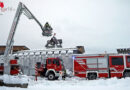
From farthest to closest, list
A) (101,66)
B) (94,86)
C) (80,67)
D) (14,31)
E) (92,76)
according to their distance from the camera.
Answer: (80,67), (101,66), (92,76), (14,31), (94,86)

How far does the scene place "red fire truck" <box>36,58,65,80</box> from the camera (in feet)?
58.3

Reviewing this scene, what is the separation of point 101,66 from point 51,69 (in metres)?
5.37

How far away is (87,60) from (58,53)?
40.3 feet

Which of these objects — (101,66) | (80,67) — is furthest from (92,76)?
(80,67)

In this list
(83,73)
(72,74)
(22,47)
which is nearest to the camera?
(83,73)

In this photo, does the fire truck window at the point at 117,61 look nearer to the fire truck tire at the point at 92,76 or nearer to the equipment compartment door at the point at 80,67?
the fire truck tire at the point at 92,76

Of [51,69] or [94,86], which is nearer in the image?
[94,86]

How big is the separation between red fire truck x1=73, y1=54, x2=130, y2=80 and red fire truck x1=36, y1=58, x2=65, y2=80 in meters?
1.57

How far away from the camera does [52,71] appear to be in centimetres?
1800

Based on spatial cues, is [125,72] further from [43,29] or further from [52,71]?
[43,29]

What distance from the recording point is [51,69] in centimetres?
1786

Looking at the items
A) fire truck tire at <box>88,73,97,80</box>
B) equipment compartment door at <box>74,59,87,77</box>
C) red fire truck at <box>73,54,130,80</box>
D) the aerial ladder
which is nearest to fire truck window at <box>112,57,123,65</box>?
red fire truck at <box>73,54,130,80</box>

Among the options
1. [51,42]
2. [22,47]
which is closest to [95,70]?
[51,42]

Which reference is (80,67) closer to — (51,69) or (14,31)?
(51,69)
